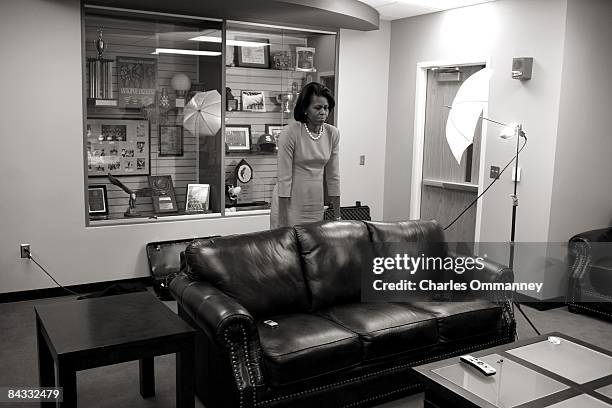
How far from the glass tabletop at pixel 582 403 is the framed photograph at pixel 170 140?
400cm

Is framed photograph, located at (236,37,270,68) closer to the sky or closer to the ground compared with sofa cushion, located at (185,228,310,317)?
closer to the sky

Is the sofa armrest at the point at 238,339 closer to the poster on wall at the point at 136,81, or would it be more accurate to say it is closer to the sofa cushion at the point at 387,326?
the sofa cushion at the point at 387,326

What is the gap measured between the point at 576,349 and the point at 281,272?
158 centimetres

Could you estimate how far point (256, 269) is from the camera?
3188mm

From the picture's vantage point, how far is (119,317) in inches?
101

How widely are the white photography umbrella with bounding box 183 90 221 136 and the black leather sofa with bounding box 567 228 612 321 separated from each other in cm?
326

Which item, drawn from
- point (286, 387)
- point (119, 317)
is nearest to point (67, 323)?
point (119, 317)

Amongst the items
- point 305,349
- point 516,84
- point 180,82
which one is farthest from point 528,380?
point 180,82

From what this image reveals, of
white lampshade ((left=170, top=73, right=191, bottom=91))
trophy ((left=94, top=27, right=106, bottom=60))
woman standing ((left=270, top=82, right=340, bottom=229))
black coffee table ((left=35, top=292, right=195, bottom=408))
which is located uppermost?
trophy ((left=94, top=27, right=106, bottom=60))

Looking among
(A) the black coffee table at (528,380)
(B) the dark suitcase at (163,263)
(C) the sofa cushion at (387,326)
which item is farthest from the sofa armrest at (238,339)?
(B) the dark suitcase at (163,263)

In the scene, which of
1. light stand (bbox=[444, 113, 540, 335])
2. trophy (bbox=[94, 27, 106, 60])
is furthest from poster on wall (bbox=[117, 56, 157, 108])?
light stand (bbox=[444, 113, 540, 335])

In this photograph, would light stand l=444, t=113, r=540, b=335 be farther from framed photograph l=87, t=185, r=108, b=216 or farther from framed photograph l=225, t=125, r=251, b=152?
framed photograph l=87, t=185, r=108, b=216

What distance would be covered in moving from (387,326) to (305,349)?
0.53 meters

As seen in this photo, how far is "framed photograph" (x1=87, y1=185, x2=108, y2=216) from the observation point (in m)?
4.93
